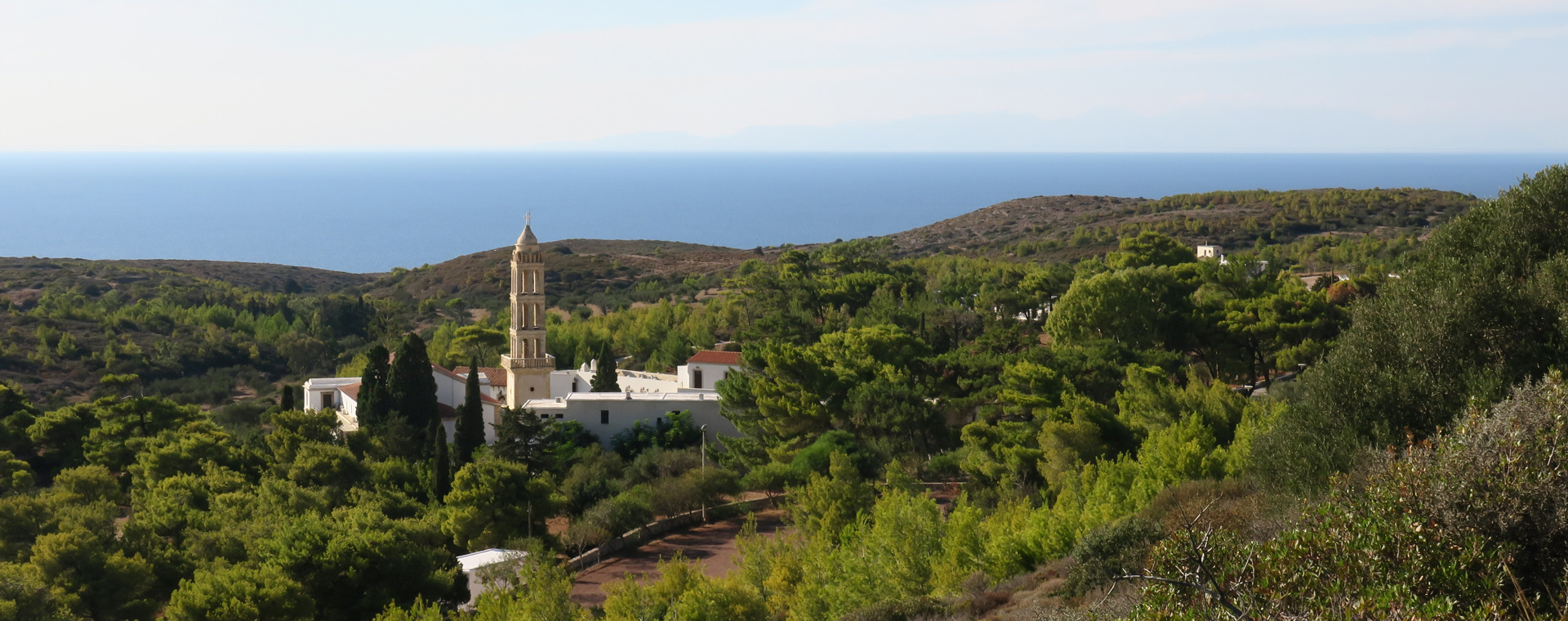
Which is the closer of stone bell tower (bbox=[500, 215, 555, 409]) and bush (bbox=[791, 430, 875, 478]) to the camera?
bush (bbox=[791, 430, 875, 478])

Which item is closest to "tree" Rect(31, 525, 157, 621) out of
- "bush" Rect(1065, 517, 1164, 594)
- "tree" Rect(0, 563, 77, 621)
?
"tree" Rect(0, 563, 77, 621)

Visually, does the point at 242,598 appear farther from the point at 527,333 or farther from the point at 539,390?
the point at 539,390

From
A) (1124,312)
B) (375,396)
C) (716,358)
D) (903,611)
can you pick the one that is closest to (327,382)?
(375,396)

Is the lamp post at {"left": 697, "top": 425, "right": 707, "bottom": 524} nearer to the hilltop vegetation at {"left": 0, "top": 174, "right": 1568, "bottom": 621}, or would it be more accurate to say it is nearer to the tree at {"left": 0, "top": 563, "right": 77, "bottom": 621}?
the hilltop vegetation at {"left": 0, "top": 174, "right": 1568, "bottom": 621}

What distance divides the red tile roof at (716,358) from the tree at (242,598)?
19.6m

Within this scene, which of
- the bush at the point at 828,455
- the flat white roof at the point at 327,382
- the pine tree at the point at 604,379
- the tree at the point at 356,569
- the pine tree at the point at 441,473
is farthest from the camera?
the flat white roof at the point at 327,382

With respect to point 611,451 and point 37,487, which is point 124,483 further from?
point 611,451

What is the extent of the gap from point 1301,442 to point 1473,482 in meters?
5.53

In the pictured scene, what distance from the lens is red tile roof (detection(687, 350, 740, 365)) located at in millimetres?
36625

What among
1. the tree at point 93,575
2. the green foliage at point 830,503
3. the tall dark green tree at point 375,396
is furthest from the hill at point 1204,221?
the tree at point 93,575

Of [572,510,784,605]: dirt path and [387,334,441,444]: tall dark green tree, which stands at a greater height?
[387,334,441,444]: tall dark green tree

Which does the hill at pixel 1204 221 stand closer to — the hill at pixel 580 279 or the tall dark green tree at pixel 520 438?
the hill at pixel 580 279

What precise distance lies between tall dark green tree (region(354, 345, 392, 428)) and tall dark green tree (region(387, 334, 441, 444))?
7.7 inches

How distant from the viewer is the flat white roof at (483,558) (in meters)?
21.0
